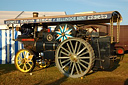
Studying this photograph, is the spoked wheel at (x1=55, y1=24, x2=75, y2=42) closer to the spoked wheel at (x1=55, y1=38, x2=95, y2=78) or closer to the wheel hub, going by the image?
the spoked wheel at (x1=55, y1=38, x2=95, y2=78)

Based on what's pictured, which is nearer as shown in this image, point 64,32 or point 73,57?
point 73,57

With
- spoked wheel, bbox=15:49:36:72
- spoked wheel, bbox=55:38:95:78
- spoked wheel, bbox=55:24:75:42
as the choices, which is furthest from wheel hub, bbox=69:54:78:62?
spoked wheel, bbox=15:49:36:72

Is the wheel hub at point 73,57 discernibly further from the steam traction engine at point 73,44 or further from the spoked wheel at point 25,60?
the spoked wheel at point 25,60

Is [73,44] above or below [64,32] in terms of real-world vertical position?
below

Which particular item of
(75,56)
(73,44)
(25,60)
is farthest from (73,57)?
(25,60)

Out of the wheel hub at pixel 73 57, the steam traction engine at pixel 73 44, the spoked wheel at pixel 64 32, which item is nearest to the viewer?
the steam traction engine at pixel 73 44

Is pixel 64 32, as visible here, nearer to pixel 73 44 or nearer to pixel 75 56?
pixel 73 44

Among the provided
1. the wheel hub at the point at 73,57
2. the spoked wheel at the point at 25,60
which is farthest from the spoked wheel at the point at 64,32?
the spoked wheel at the point at 25,60

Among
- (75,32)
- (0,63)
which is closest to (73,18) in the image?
(75,32)

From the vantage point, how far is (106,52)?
242 inches

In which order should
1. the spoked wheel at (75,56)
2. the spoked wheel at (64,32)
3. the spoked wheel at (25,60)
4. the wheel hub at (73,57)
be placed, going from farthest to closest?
1. the spoked wheel at (25,60)
2. the spoked wheel at (64,32)
3. the wheel hub at (73,57)
4. the spoked wheel at (75,56)

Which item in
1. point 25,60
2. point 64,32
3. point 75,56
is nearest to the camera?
point 75,56

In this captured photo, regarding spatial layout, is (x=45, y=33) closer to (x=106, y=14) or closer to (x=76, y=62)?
(x=76, y=62)

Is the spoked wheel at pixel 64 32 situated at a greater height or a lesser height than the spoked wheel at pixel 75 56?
greater
